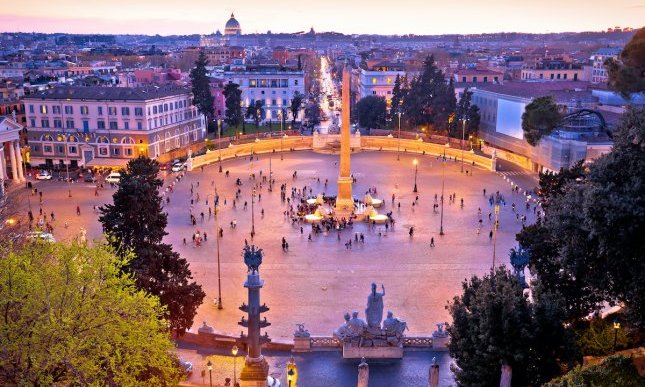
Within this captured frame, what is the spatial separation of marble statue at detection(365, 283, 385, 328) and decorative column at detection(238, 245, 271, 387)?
3.87m

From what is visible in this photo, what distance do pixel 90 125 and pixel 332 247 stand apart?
110ft

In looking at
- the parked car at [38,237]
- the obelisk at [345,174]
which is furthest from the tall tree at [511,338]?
the obelisk at [345,174]

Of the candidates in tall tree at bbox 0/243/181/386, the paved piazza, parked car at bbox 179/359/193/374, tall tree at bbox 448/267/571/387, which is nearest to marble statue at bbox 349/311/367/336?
the paved piazza

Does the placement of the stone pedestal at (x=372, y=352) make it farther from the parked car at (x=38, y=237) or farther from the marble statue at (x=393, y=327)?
the parked car at (x=38, y=237)

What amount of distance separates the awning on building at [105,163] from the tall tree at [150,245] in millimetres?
36481

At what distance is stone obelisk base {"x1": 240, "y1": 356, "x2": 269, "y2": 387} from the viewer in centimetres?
1812

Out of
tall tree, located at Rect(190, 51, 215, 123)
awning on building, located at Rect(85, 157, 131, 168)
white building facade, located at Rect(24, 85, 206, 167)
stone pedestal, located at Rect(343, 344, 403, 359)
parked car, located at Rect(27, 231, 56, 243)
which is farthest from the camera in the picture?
tall tree, located at Rect(190, 51, 215, 123)

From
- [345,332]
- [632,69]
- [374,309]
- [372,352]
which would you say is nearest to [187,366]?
[345,332]

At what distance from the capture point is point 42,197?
46531mm

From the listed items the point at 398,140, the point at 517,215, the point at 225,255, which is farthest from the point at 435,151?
the point at 225,255

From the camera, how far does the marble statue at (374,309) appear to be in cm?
2036

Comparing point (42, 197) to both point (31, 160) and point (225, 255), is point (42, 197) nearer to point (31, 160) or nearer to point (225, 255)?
point (31, 160)

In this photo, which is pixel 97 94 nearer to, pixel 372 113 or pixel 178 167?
pixel 178 167

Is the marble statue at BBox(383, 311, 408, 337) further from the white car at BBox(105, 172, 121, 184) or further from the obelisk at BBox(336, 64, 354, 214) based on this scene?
the white car at BBox(105, 172, 121, 184)
